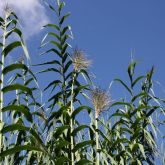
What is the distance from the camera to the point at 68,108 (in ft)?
10.6

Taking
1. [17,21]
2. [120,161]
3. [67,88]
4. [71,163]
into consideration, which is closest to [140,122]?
[120,161]

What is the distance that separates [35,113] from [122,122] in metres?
0.84

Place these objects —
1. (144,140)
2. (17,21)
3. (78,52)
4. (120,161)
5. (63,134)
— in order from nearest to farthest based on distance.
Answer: (17,21)
(63,134)
(78,52)
(120,161)
(144,140)

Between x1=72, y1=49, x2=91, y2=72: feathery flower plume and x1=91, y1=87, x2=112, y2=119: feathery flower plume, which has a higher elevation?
x1=72, y1=49, x2=91, y2=72: feathery flower plume

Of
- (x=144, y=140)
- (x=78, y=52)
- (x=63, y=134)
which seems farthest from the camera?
(x=144, y=140)

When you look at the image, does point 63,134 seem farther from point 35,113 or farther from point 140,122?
point 140,122

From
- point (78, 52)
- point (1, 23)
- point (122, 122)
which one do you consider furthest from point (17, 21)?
point (122, 122)

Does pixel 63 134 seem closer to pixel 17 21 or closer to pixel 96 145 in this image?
pixel 96 145

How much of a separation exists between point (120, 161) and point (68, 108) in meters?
0.78

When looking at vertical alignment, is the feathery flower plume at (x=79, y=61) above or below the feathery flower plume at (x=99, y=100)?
above

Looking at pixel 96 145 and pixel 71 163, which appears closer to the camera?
pixel 71 163

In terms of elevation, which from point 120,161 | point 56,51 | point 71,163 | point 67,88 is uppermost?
point 56,51

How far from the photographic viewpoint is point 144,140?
155 inches

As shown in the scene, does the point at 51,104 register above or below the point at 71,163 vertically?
above
